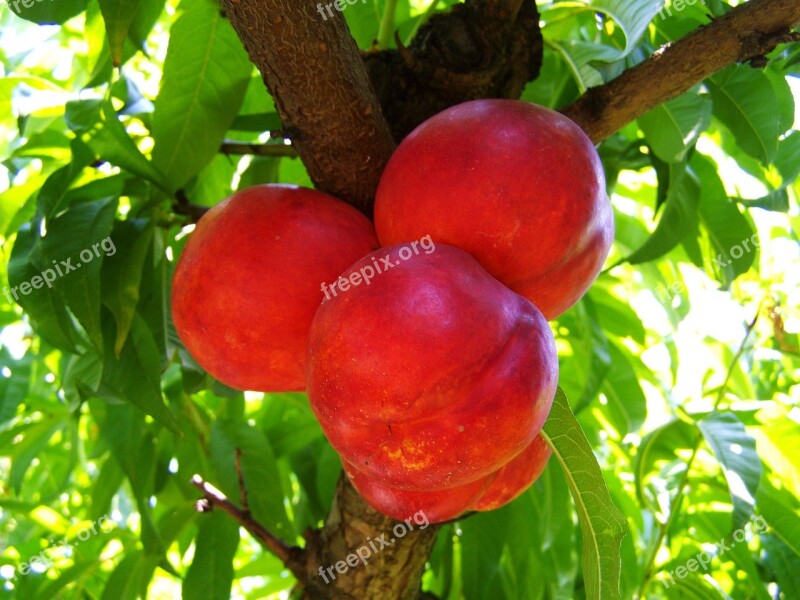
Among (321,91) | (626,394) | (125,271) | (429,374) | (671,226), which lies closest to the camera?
(429,374)

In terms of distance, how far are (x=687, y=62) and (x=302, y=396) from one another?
0.87m

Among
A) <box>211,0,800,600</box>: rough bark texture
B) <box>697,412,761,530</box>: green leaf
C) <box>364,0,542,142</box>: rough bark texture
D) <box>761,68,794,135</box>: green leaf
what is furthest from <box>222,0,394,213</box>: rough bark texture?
<box>761,68,794,135</box>: green leaf

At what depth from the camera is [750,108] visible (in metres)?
1.18

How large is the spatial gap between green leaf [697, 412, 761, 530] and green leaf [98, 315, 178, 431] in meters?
0.79

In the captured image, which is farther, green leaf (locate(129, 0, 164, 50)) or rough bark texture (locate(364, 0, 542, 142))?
green leaf (locate(129, 0, 164, 50))

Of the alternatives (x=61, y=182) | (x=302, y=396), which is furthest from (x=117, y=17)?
(x=302, y=396)

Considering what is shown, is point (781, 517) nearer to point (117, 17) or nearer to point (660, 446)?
point (660, 446)

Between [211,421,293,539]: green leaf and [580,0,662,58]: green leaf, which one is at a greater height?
[580,0,662,58]: green leaf

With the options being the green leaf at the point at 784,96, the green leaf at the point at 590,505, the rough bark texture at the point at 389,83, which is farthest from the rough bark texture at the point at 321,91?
the green leaf at the point at 784,96

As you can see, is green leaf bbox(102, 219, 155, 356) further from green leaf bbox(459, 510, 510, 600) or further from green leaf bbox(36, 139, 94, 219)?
green leaf bbox(459, 510, 510, 600)

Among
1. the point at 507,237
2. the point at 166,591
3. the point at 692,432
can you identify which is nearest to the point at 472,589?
the point at 692,432

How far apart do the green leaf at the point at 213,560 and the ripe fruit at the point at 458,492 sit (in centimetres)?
52

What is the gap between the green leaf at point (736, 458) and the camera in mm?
1013

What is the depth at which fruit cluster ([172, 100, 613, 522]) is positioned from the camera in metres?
0.67
